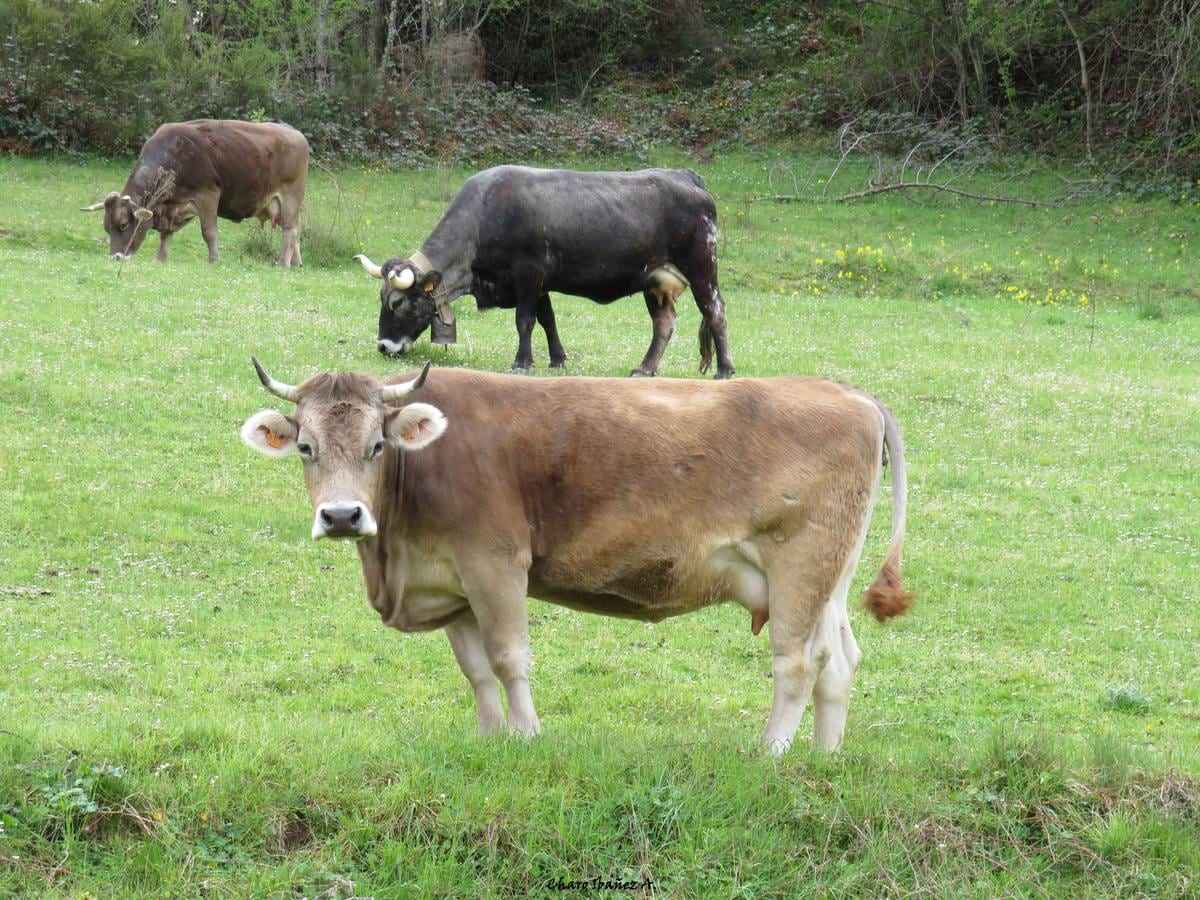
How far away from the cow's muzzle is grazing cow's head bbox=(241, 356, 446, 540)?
0.21 ft

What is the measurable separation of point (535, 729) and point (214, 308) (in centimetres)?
1411

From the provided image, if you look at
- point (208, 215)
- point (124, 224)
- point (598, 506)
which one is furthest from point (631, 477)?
point (208, 215)

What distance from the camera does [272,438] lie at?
7574 millimetres

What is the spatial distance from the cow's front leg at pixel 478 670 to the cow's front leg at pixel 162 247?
19.8 m

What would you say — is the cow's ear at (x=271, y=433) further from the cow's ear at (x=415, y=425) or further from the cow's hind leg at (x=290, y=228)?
the cow's hind leg at (x=290, y=228)

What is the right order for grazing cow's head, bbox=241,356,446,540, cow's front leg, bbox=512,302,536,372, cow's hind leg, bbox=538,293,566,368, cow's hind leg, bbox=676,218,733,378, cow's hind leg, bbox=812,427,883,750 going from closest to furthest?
1. grazing cow's head, bbox=241,356,446,540
2. cow's hind leg, bbox=812,427,883,750
3. cow's front leg, bbox=512,302,536,372
4. cow's hind leg, bbox=538,293,566,368
5. cow's hind leg, bbox=676,218,733,378

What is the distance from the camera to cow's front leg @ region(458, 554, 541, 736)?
7.42 m

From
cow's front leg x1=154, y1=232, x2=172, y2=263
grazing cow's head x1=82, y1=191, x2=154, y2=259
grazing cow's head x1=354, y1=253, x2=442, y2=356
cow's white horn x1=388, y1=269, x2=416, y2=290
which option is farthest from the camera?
cow's front leg x1=154, y1=232, x2=172, y2=263

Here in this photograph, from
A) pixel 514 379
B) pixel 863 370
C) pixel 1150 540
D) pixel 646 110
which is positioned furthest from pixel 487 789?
pixel 646 110

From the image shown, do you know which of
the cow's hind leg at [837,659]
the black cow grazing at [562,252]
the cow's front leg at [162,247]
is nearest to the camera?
the cow's hind leg at [837,659]

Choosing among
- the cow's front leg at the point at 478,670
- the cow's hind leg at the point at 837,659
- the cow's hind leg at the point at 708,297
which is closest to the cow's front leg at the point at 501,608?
the cow's front leg at the point at 478,670

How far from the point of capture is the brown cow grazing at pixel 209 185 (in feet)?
84.0

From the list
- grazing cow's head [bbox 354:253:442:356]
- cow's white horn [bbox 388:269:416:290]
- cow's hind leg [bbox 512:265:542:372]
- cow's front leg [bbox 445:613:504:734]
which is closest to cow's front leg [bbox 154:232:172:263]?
grazing cow's head [bbox 354:253:442:356]

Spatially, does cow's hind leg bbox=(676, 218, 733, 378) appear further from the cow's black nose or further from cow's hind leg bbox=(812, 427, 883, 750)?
the cow's black nose
